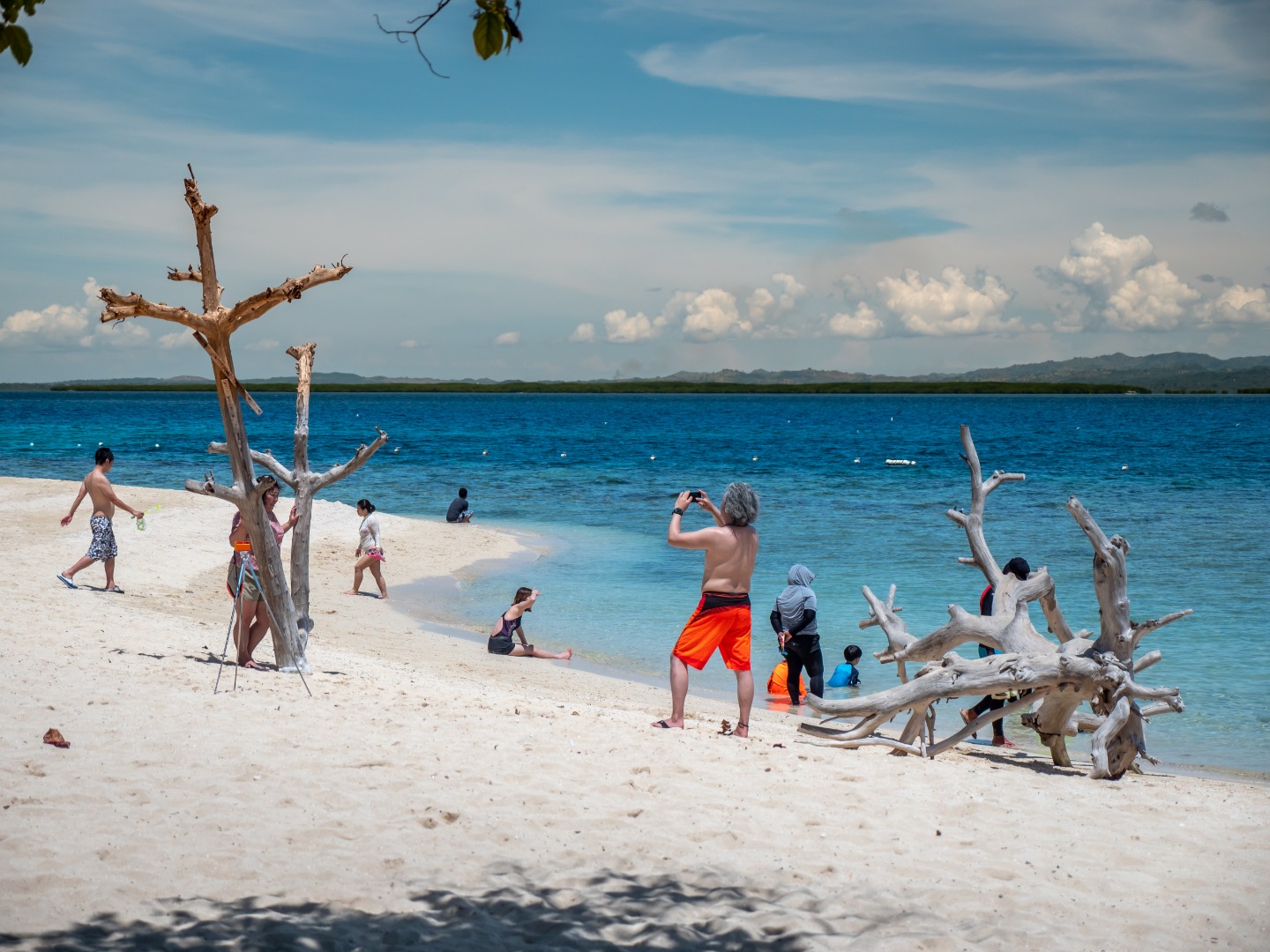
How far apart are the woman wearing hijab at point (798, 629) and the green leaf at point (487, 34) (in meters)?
7.21

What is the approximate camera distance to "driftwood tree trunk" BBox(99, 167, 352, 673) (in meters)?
7.16

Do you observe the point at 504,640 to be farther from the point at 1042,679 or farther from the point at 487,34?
the point at 487,34

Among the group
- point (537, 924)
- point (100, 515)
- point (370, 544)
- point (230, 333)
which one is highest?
point (230, 333)

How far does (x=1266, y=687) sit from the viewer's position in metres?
10.6

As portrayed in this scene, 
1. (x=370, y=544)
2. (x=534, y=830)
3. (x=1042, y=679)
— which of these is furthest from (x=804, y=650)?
(x=370, y=544)

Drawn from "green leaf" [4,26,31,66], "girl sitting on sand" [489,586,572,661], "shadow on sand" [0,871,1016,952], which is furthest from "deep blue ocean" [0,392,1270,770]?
"green leaf" [4,26,31,66]

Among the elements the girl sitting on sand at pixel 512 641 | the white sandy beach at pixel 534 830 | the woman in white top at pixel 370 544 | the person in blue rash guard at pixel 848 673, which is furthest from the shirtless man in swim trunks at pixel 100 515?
the person in blue rash guard at pixel 848 673

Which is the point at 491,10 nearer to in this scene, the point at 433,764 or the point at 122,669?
the point at 433,764

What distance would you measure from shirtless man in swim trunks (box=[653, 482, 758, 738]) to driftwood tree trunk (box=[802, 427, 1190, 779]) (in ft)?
2.00

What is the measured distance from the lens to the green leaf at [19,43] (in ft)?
9.87

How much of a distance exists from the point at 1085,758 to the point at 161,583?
35.2ft

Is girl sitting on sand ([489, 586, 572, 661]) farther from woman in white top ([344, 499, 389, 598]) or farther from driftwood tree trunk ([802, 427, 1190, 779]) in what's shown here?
driftwood tree trunk ([802, 427, 1190, 779])

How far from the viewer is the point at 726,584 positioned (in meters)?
6.91

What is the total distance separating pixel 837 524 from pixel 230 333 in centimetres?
1865
